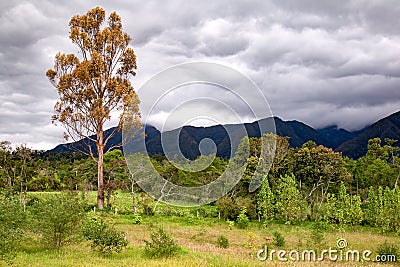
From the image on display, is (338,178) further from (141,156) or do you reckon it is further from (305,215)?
(141,156)

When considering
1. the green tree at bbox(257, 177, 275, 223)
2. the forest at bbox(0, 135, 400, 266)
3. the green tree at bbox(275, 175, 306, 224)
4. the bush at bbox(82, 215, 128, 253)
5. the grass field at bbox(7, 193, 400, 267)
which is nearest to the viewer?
the grass field at bbox(7, 193, 400, 267)

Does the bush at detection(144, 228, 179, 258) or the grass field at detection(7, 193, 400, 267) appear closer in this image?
the grass field at detection(7, 193, 400, 267)

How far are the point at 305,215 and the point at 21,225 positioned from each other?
2288 centimetres

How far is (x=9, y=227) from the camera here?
1158 cm

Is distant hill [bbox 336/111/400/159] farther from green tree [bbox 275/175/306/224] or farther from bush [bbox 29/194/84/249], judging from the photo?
bush [bbox 29/194/84/249]

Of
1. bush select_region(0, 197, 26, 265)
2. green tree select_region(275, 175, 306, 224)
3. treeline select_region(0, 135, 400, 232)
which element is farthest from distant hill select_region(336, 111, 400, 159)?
bush select_region(0, 197, 26, 265)

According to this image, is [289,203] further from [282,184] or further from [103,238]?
[103,238]

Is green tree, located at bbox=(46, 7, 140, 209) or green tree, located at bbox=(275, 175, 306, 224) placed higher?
green tree, located at bbox=(46, 7, 140, 209)

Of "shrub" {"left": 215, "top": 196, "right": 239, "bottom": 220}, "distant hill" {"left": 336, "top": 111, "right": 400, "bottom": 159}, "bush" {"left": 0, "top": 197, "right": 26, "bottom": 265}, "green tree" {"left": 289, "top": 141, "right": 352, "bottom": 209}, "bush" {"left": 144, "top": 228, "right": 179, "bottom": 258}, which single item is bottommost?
"shrub" {"left": 215, "top": 196, "right": 239, "bottom": 220}

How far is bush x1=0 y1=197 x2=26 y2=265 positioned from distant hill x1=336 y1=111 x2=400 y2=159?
344ft

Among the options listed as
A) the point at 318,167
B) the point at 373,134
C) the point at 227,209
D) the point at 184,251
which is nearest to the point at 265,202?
the point at 227,209

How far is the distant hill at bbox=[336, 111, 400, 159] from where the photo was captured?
109 meters

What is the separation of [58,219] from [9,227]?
1.50 m

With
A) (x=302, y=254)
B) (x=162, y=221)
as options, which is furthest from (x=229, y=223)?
(x=302, y=254)
